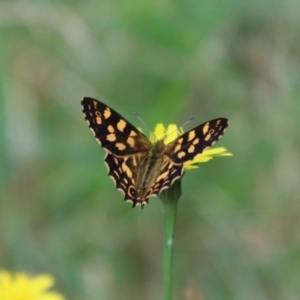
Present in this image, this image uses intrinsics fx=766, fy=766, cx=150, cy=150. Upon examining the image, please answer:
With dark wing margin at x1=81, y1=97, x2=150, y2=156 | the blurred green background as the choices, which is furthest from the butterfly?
the blurred green background

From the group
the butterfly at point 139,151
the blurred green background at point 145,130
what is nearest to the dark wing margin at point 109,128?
the butterfly at point 139,151

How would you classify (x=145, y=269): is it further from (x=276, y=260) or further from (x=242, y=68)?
(x=242, y=68)

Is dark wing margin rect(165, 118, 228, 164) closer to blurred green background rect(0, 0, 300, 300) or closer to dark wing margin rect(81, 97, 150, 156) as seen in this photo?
dark wing margin rect(81, 97, 150, 156)

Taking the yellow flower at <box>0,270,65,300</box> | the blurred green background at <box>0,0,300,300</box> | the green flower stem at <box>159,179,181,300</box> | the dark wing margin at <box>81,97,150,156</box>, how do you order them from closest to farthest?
the green flower stem at <box>159,179,181,300</box> → the dark wing margin at <box>81,97,150,156</box> → the yellow flower at <box>0,270,65,300</box> → the blurred green background at <box>0,0,300,300</box>

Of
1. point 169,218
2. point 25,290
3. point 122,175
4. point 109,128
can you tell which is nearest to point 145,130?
point 25,290

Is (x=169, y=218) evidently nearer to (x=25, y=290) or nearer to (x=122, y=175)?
(x=122, y=175)

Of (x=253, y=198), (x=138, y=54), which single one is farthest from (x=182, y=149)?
(x=138, y=54)

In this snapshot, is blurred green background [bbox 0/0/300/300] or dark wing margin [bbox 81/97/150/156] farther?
blurred green background [bbox 0/0/300/300]

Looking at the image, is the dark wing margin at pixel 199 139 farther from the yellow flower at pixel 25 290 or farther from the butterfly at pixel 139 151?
the yellow flower at pixel 25 290
